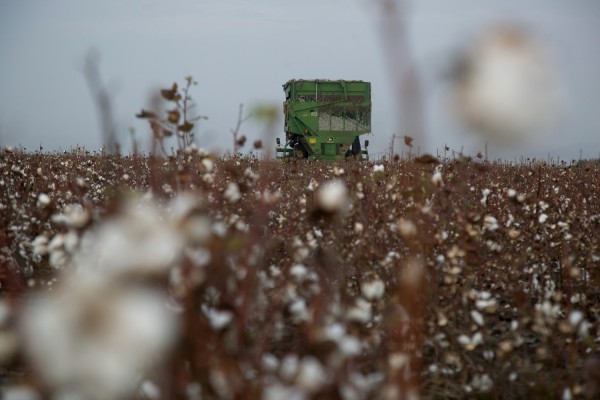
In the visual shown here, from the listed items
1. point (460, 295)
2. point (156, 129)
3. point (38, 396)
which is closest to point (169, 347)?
point (38, 396)

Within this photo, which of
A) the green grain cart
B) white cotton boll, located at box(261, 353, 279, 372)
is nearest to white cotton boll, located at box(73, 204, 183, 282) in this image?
white cotton boll, located at box(261, 353, 279, 372)

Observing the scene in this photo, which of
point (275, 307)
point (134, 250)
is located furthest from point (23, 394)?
point (275, 307)

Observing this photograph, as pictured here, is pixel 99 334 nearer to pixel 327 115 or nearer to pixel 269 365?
pixel 269 365

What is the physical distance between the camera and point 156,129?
4.12 meters

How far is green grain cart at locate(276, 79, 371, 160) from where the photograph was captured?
21.1 metres

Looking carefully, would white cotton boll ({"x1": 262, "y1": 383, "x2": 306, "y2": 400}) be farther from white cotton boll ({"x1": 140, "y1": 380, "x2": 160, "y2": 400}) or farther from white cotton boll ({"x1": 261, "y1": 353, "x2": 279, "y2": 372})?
white cotton boll ({"x1": 140, "y1": 380, "x2": 160, "y2": 400})

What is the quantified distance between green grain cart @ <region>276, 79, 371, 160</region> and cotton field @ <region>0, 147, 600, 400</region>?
14.0 meters

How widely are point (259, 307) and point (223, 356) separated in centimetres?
91

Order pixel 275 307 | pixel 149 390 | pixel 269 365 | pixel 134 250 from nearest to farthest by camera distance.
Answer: pixel 134 250 < pixel 269 365 < pixel 149 390 < pixel 275 307

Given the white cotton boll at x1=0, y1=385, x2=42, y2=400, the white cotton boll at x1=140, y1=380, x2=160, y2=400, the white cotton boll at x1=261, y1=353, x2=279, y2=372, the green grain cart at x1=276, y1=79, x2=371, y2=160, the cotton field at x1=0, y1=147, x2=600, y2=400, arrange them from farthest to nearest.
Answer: the green grain cart at x1=276, y1=79, x2=371, y2=160 → the white cotton boll at x1=140, y1=380, x2=160, y2=400 → the white cotton boll at x1=261, y1=353, x2=279, y2=372 → the white cotton boll at x1=0, y1=385, x2=42, y2=400 → the cotton field at x1=0, y1=147, x2=600, y2=400

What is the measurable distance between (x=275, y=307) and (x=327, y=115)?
18.7 m

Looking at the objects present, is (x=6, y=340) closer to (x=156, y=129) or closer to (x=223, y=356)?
(x=223, y=356)

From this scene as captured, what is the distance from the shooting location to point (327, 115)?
2136 cm

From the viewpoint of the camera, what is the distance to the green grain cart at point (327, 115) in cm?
2111
